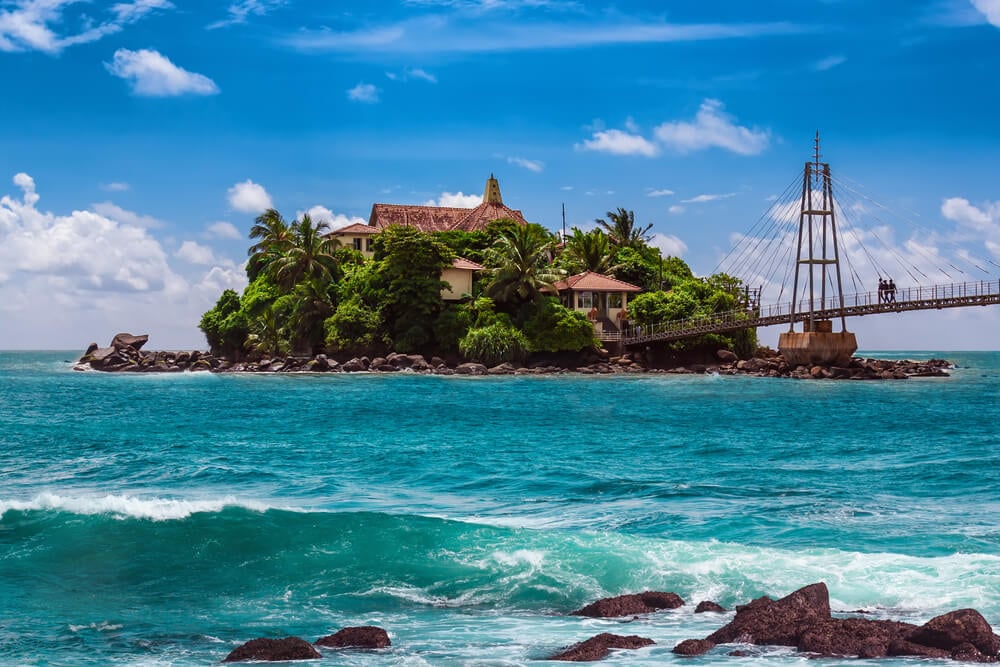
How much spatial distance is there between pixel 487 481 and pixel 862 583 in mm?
9833

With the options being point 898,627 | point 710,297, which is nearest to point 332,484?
point 898,627

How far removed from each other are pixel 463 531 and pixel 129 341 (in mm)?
79098

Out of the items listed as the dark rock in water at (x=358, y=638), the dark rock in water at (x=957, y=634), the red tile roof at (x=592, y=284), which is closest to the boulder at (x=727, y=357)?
the red tile roof at (x=592, y=284)

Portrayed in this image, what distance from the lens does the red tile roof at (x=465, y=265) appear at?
233 ft

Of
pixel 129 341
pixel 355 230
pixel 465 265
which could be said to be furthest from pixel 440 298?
pixel 129 341

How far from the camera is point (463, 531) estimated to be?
1484cm

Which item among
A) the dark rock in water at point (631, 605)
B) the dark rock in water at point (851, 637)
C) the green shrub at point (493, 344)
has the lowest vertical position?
the dark rock in water at point (631, 605)

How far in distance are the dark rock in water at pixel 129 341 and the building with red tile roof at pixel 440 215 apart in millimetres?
23095

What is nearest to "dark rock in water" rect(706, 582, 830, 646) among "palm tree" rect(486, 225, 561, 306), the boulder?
"palm tree" rect(486, 225, 561, 306)

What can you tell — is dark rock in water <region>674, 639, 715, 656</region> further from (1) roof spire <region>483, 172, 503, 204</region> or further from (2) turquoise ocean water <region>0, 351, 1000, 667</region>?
(1) roof spire <region>483, 172, 503, 204</region>

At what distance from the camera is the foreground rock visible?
360 inches

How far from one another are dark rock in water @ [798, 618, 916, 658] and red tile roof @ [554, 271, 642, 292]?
60793 mm

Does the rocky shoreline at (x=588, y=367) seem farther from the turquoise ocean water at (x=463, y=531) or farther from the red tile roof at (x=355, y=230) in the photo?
the turquoise ocean water at (x=463, y=531)

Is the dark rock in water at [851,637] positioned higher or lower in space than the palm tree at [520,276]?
lower
